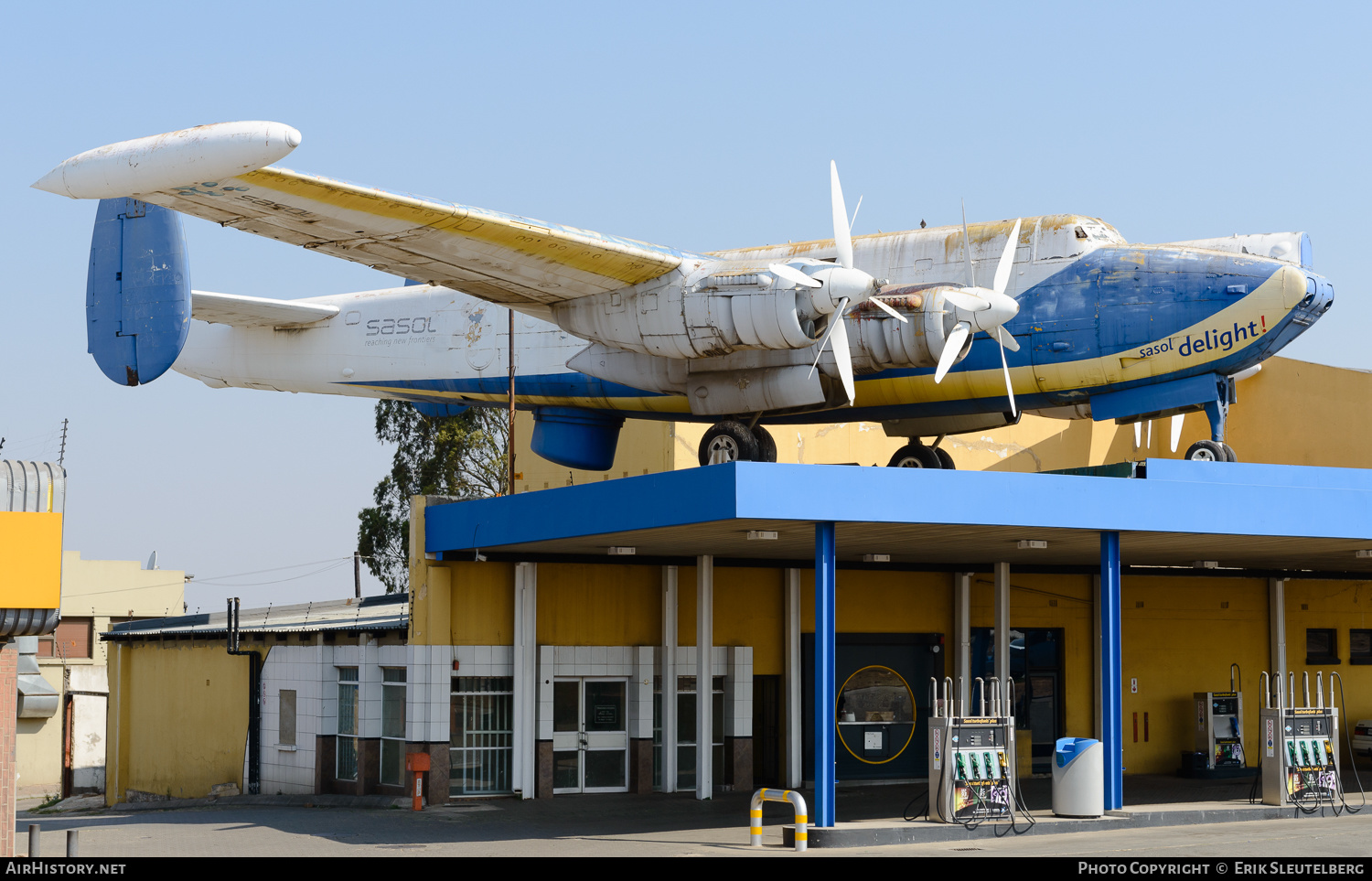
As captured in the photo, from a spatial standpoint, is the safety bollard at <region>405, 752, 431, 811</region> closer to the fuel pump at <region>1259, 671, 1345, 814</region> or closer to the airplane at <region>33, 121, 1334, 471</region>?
the airplane at <region>33, 121, 1334, 471</region>

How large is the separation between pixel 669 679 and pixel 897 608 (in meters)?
4.94

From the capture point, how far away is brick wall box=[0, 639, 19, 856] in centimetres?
1434

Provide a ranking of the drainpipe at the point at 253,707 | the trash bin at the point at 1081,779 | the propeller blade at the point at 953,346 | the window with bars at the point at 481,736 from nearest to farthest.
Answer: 1. the trash bin at the point at 1081,779
2. the propeller blade at the point at 953,346
3. the window with bars at the point at 481,736
4. the drainpipe at the point at 253,707

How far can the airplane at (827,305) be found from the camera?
2052 cm

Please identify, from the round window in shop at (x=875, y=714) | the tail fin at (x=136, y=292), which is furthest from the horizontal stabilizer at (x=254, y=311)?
the round window in shop at (x=875, y=714)

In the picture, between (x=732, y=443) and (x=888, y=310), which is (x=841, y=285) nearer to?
(x=888, y=310)

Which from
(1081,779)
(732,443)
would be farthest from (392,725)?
(1081,779)

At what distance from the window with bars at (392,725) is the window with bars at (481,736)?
1.09 meters

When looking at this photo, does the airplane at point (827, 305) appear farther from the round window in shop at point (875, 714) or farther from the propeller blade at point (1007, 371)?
the round window in shop at point (875, 714)

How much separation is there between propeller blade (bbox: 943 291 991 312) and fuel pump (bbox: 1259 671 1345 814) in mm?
6718

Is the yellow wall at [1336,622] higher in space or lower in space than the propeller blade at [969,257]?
lower

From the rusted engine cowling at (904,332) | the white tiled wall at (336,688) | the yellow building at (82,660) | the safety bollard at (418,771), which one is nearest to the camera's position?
the rusted engine cowling at (904,332)

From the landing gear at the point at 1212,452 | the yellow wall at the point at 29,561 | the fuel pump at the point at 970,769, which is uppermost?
the landing gear at the point at 1212,452
